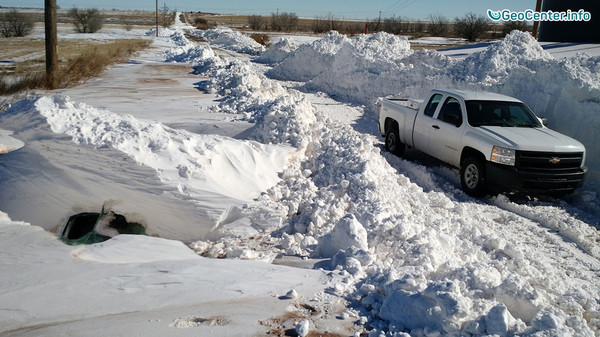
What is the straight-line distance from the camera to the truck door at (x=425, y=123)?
964 cm

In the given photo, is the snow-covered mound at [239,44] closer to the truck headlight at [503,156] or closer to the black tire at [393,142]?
the black tire at [393,142]

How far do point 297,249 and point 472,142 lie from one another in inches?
176

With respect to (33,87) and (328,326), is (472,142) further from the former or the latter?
(33,87)

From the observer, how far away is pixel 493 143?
785cm

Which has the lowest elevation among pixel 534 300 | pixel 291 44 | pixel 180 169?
pixel 534 300

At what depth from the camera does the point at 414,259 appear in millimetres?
4895

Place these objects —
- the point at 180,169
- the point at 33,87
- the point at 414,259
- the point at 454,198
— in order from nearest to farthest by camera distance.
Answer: the point at 414,259
the point at 180,169
the point at 454,198
the point at 33,87

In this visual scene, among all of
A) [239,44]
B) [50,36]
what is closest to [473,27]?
[239,44]

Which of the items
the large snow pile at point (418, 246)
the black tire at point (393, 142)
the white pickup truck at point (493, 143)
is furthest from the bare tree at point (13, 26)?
the white pickup truck at point (493, 143)

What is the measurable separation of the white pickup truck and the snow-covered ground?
1.36ft

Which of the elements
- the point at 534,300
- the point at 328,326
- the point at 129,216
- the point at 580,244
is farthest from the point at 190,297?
the point at 580,244

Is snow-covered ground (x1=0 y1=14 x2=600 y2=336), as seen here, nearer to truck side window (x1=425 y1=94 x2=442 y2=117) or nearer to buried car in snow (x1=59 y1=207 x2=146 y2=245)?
buried car in snow (x1=59 y1=207 x2=146 y2=245)

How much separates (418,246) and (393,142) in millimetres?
5986

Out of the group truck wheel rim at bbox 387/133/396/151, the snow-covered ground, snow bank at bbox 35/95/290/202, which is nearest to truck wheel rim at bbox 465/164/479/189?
the snow-covered ground
